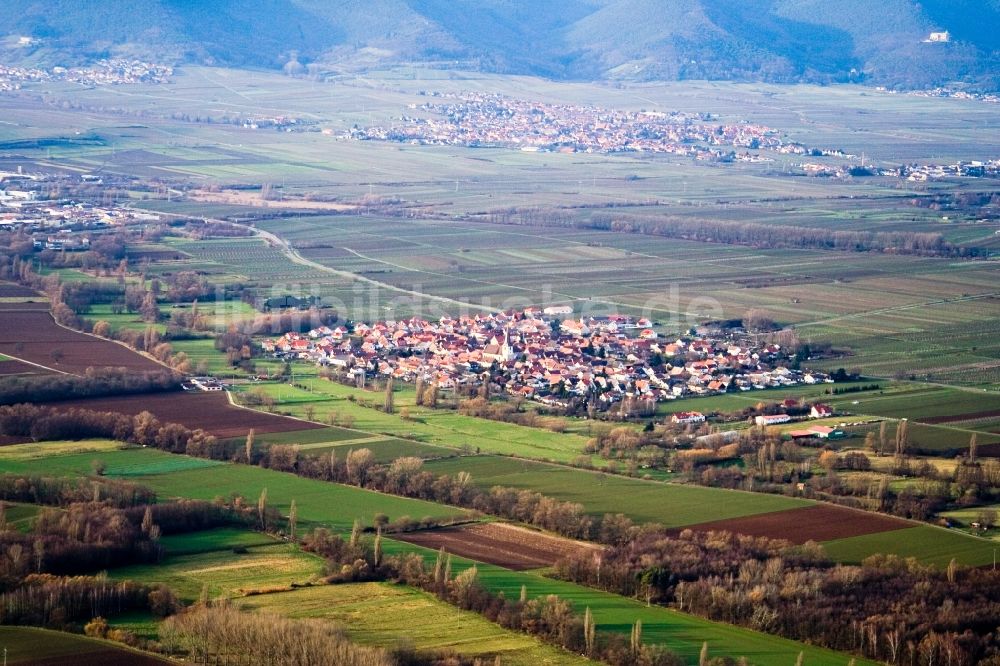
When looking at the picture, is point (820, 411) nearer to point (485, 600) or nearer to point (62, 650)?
point (485, 600)

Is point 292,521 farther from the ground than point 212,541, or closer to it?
farther from the ground

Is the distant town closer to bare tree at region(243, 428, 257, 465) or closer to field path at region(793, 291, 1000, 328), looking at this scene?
field path at region(793, 291, 1000, 328)

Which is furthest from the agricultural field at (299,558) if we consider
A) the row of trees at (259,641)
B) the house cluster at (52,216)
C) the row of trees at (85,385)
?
the house cluster at (52,216)

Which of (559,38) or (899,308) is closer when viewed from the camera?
(899,308)

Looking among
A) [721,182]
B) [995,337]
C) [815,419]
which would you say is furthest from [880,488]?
[721,182]

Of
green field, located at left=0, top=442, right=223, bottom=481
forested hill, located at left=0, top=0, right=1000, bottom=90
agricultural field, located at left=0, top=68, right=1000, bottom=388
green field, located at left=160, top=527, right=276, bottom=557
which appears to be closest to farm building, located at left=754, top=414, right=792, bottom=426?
agricultural field, located at left=0, top=68, right=1000, bottom=388

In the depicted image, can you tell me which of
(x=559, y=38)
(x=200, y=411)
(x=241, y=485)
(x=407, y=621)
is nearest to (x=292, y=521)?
(x=241, y=485)
